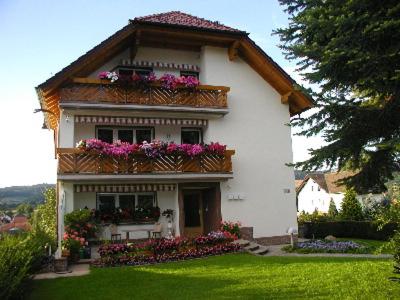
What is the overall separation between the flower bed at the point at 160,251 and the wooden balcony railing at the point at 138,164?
150 inches

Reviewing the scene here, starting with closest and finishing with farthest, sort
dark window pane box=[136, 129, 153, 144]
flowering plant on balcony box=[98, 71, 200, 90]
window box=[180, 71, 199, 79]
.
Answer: flowering plant on balcony box=[98, 71, 200, 90]
dark window pane box=[136, 129, 153, 144]
window box=[180, 71, 199, 79]

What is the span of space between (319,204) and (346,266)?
52073 mm

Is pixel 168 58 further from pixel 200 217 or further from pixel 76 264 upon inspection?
pixel 76 264

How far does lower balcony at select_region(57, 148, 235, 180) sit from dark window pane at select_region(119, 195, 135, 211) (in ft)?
6.49

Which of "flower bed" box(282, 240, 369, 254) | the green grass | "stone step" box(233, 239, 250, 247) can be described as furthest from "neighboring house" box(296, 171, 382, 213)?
the green grass

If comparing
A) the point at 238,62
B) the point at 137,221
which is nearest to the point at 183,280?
the point at 137,221

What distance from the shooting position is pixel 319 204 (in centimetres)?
6291

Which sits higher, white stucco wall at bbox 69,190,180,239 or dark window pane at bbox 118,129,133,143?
dark window pane at bbox 118,129,133,143

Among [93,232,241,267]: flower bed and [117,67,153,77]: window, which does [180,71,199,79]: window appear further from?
[93,232,241,267]: flower bed

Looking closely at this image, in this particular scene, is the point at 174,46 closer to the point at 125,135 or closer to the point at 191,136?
the point at 191,136

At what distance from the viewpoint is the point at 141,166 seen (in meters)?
19.5

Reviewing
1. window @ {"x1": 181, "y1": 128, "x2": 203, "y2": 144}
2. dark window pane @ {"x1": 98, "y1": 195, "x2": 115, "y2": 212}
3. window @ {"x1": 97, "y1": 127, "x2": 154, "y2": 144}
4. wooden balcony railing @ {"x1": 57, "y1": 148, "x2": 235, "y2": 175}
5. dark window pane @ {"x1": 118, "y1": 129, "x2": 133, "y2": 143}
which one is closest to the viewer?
wooden balcony railing @ {"x1": 57, "y1": 148, "x2": 235, "y2": 175}

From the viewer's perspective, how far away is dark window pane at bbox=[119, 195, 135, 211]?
20.7 metres

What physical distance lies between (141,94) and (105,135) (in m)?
2.83
